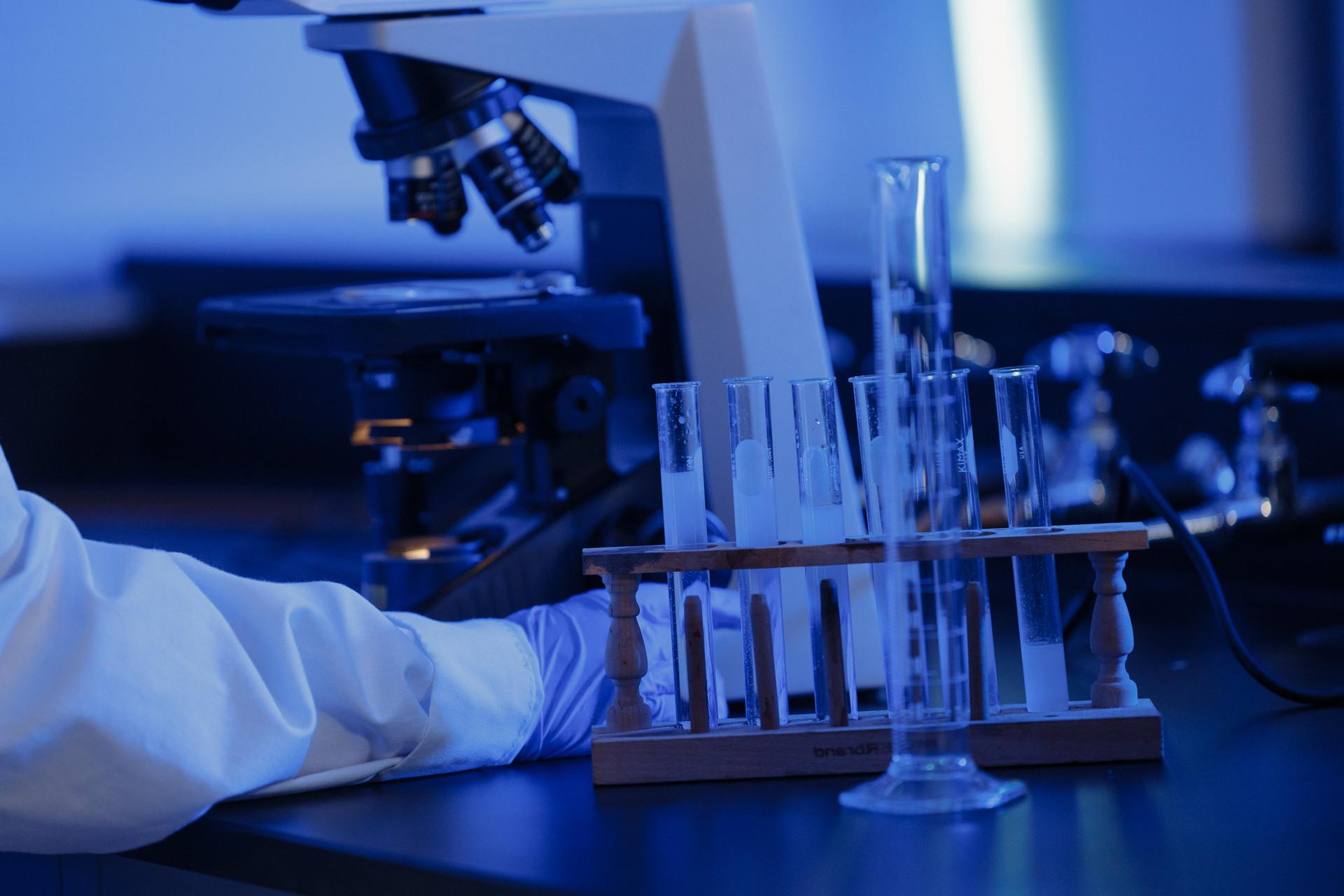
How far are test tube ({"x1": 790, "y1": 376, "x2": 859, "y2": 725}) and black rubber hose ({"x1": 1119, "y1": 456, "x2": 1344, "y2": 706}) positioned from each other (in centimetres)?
26

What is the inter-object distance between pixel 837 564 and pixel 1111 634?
143mm

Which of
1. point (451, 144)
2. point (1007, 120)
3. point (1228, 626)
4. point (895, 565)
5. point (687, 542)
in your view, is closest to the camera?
point (895, 565)

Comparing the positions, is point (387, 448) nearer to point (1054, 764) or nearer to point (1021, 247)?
point (1054, 764)

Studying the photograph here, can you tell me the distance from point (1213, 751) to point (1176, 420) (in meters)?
0.95

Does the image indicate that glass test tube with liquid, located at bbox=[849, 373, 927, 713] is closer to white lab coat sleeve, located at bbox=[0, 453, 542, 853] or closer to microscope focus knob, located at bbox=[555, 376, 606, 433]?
white lab coat sleeve, located at bbox=[0, 453, 542, 853]

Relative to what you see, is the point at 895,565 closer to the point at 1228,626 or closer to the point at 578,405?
the point at 1228,626

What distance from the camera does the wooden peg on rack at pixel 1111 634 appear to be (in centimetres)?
75

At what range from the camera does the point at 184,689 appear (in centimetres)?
69

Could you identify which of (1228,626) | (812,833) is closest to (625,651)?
(812,833)

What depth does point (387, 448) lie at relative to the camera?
3.56ft

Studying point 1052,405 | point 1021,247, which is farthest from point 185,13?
point 1052,405

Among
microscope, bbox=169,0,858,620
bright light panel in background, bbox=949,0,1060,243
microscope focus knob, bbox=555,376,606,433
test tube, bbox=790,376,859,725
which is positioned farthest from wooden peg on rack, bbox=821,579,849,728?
bright light panel in background, bbox=949,0,1060,243

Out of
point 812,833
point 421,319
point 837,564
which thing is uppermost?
point 421,319

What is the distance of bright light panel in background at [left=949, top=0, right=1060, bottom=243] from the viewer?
2287 mm
